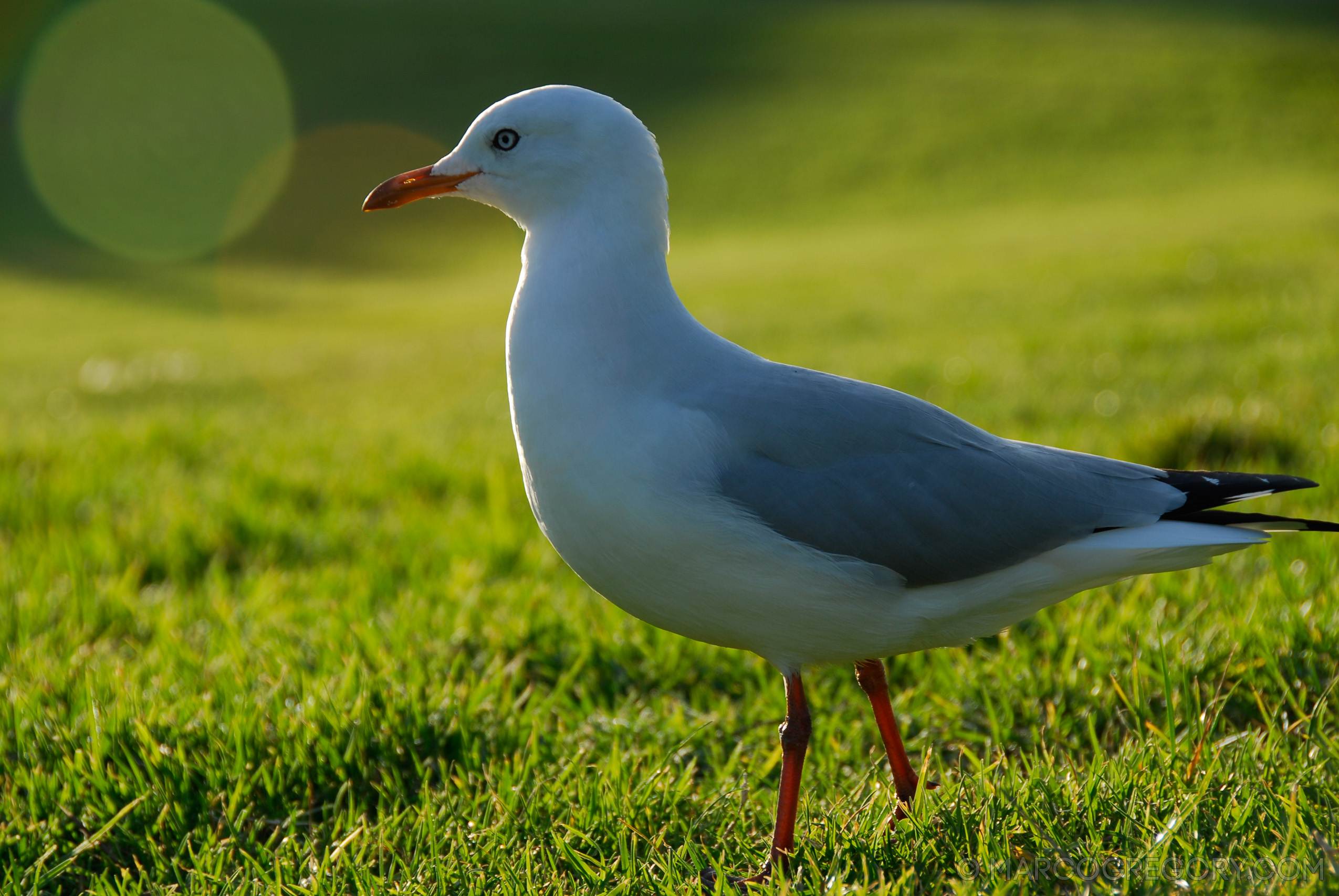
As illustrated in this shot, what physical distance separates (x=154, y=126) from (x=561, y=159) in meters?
42.8

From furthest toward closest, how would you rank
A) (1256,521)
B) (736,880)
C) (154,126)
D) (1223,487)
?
1. (154,126)
2. (1223,487)
3. (1256,521)
4. (736,880)

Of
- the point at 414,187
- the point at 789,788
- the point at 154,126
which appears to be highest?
the point at 154,126

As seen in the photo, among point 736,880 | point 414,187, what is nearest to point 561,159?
point 414,187

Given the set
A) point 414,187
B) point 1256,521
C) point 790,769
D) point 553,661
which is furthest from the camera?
point 553,661

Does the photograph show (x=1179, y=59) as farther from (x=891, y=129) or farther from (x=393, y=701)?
(x=393, y=701)

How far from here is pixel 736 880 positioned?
2.92 meters

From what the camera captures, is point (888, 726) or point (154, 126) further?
point (154, 126)

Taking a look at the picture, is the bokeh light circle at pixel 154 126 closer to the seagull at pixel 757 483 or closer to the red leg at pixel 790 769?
the seagull at pixel 757 483

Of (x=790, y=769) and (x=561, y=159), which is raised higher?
(x=561, y=159)

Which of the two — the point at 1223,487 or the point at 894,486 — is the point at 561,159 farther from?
the point at 1223,487

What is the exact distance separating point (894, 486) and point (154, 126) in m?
43.6

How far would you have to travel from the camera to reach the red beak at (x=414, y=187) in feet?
11.4

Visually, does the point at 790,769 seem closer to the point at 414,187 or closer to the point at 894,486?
the point at 894,486

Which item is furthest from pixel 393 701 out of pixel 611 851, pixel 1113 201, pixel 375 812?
pixel 1113 201
